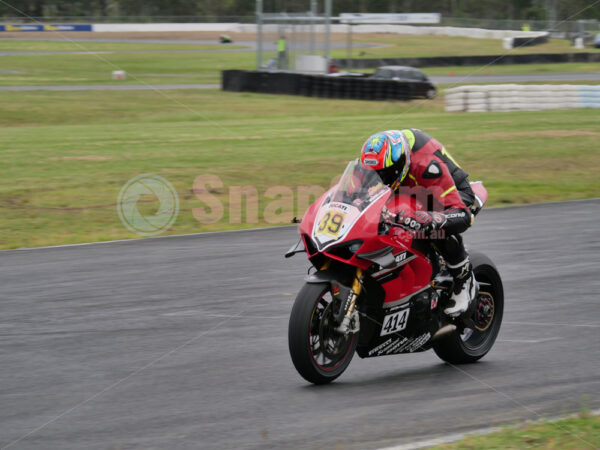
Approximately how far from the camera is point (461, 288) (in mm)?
5867

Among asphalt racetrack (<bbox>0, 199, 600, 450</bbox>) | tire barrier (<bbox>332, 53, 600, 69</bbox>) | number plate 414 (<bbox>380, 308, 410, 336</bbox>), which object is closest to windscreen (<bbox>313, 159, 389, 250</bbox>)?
number plate 414 (<bbox>380, 308, 410, 336</bbox>)

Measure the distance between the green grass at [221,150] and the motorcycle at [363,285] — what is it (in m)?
6.85

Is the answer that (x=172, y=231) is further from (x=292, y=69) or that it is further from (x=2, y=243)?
(x=292, y=69)

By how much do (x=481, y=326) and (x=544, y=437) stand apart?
1897mm

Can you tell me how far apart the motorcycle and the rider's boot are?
7 cm

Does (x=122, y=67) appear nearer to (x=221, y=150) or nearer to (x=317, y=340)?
(x=221, y=150)

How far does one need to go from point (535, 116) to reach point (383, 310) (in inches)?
816

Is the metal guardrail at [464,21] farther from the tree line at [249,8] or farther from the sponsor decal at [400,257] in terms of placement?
the sponsor decal at [400,257]

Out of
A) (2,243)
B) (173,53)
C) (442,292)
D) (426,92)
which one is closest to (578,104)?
(426,92)

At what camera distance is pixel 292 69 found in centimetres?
3450

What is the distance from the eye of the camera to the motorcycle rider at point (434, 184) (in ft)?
17.3

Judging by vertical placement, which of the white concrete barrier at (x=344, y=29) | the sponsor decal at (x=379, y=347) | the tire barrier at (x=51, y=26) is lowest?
the sponsor decal at (x=379, y=347)

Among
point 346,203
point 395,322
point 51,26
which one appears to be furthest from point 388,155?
point 51,26

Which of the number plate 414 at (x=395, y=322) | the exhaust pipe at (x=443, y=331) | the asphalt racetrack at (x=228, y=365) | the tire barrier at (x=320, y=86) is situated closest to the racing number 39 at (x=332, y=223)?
the number plate 414 at (x=395, y=322)
